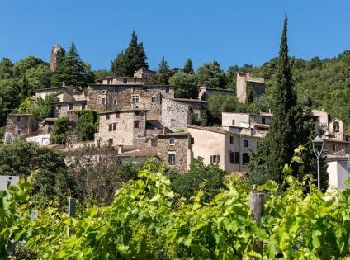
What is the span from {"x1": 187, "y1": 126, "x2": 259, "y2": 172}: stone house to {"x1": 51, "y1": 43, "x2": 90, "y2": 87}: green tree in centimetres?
3132

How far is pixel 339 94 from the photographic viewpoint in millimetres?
85312

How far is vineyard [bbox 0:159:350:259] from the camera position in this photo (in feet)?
17.3

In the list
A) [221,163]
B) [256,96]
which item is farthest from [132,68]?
[221,163]

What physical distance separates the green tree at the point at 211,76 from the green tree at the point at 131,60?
28.1 ft

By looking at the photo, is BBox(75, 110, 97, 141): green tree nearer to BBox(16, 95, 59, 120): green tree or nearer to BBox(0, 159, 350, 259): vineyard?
BBox(16, 95, 59, 120): green tree

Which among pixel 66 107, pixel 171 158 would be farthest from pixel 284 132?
pixel 66 107

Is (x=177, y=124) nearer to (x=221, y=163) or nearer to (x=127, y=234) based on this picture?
(x=221, y=163)

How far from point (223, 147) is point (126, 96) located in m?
21.2

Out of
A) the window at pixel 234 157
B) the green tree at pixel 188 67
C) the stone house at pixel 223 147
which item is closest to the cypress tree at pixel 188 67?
the green tree at pixel 188 67

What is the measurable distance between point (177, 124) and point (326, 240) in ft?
186

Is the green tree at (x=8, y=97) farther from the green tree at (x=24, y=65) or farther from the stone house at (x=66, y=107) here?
the green tree at (x=24, y=65)

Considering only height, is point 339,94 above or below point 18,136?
above

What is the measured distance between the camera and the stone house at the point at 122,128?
59.3m

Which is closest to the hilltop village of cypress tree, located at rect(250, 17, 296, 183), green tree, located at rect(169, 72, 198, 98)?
green tree, located at rect(169, 72, 198, 98)
